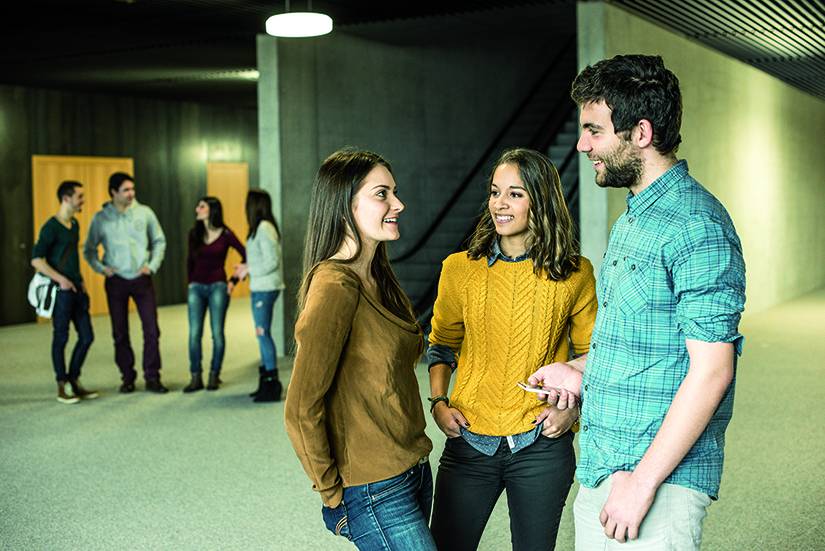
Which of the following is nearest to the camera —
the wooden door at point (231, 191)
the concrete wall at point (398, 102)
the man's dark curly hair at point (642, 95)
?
the man's dark curly hair at point (642, 95)

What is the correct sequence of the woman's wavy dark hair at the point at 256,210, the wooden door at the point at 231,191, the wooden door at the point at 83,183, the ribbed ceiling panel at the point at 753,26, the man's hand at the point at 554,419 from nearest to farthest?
the man's hand at the point at 554,419 < the woman's wavy dark hair at the point at 256,210 < the ribbed ceiling panel at the point at 753,26 < the wooden door at the point at 83,183 < the wooden door at the point at 231,191

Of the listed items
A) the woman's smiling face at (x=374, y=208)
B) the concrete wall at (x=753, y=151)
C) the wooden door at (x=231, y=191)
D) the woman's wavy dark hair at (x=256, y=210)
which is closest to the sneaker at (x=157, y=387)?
the woman's wavy dark hair at (x=256, y=210)

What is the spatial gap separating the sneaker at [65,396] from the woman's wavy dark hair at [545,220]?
5.03 meters

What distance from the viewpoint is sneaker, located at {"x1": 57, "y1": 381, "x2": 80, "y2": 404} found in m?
6.02

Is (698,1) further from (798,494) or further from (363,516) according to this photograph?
(363,516)

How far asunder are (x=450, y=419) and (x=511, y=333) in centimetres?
29

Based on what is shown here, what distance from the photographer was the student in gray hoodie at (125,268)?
6250 mm

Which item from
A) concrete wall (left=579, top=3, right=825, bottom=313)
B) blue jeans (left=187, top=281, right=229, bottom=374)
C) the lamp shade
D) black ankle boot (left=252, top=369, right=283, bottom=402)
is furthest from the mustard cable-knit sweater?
concrete wall (left=579, top=3, right=825, bottom=313)

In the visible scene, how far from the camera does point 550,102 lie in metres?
11.4

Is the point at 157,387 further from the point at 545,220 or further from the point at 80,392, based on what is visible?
the point at 545,220

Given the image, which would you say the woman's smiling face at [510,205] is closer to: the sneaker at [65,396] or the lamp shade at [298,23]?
the lamp shade at [298,23]

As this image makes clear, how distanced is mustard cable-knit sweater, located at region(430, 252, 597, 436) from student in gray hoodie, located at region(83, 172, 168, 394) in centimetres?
471

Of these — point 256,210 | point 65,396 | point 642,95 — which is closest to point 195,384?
point 65,396

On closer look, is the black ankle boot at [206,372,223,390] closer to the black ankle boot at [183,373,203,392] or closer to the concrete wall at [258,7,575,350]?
the black ankle boot at [183,373,203,392]
